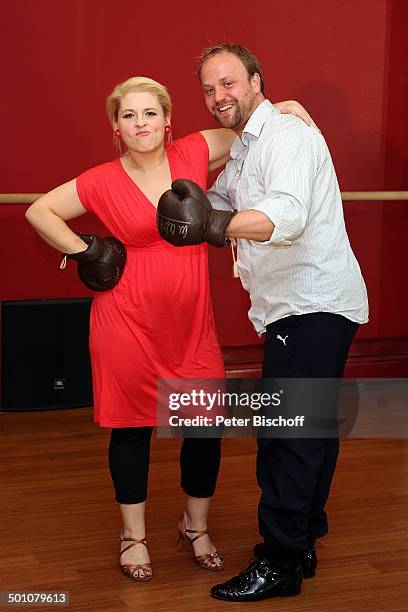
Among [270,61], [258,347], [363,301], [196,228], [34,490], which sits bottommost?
[34,490]

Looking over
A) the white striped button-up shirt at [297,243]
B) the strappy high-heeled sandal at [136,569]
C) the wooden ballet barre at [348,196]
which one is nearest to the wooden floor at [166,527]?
the strappy high-heeled sandal at [136,569]

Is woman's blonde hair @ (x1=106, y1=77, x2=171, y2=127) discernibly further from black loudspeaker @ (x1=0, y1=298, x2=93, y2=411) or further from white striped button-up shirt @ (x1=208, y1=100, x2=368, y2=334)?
black loudspeaker @ (x1=0, y1=298, x2=93, y2=411)

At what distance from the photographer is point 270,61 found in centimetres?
468

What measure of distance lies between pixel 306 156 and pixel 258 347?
8.15ft

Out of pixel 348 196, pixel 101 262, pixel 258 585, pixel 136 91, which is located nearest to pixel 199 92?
pixel 348 196

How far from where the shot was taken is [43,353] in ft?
13.8

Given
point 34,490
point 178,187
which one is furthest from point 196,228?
point 34,490

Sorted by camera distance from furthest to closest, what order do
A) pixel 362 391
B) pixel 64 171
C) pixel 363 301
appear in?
pixel 362 391
pixel 64 171
pixel 363 301

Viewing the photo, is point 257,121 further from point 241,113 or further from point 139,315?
point 139,315

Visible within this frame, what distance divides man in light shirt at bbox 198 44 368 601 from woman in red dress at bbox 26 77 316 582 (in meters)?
0.16

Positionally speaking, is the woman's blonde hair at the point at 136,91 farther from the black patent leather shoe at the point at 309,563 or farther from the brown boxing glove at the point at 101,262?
the black patent leather shoe at the point at 309,563

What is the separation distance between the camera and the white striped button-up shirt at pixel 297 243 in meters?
2.47

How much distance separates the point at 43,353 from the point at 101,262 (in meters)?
1.65

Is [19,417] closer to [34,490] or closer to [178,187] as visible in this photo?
[34,490]
